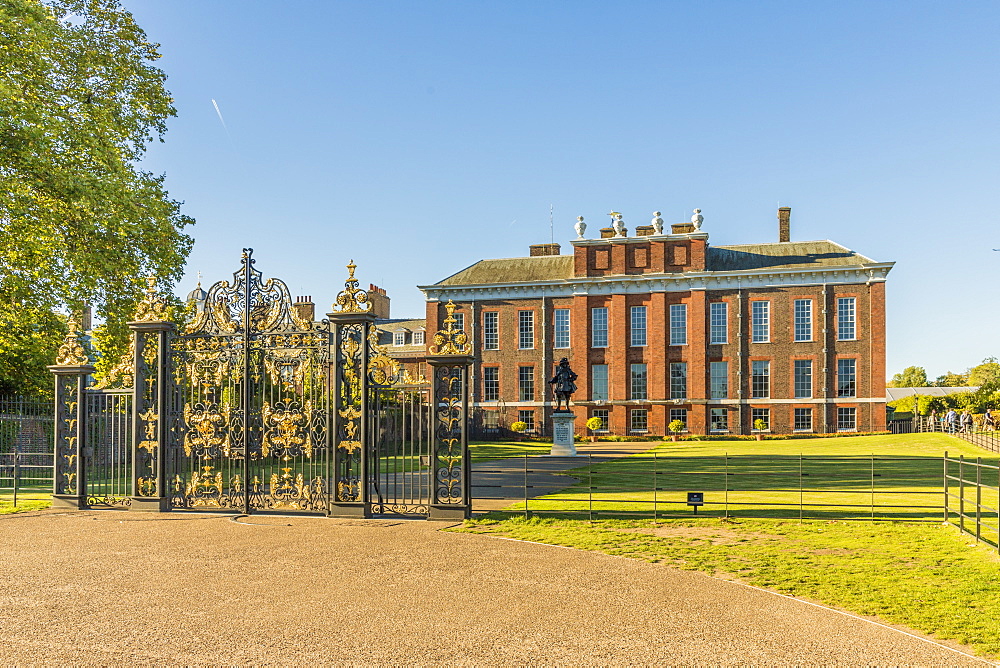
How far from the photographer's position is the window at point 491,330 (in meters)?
51.9

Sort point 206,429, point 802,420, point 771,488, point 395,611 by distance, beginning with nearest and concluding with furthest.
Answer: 1. point 395,611
2. point 206,429
3. point 771,488
4. point 802,420

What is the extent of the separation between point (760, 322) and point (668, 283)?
5.78 metres

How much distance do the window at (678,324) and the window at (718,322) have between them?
1459mm

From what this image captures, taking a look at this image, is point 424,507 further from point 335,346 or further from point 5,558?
point 5,558

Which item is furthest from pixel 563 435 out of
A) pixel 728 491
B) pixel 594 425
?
pixel 594 425

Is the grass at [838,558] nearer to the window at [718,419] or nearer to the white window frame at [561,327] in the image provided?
the window at [718,419]

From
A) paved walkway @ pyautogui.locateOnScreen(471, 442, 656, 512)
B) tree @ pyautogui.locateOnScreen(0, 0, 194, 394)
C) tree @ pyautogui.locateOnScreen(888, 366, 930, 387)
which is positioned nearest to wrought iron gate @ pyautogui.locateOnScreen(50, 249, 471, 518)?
paved walkway @ pyautogui.locateOnScreen(471, 442, 656, 512)

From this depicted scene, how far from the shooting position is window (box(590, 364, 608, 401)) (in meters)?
50.1

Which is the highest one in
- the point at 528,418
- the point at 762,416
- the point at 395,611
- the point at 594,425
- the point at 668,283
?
the point at 668,283

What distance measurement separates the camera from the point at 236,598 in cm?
779

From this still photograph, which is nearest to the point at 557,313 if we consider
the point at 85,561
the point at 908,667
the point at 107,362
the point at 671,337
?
the point at 671,337

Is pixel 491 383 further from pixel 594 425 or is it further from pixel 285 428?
pixel 285 428

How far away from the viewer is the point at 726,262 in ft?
163

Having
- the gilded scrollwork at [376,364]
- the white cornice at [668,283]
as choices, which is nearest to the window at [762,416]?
the white cornice at [668,283]
